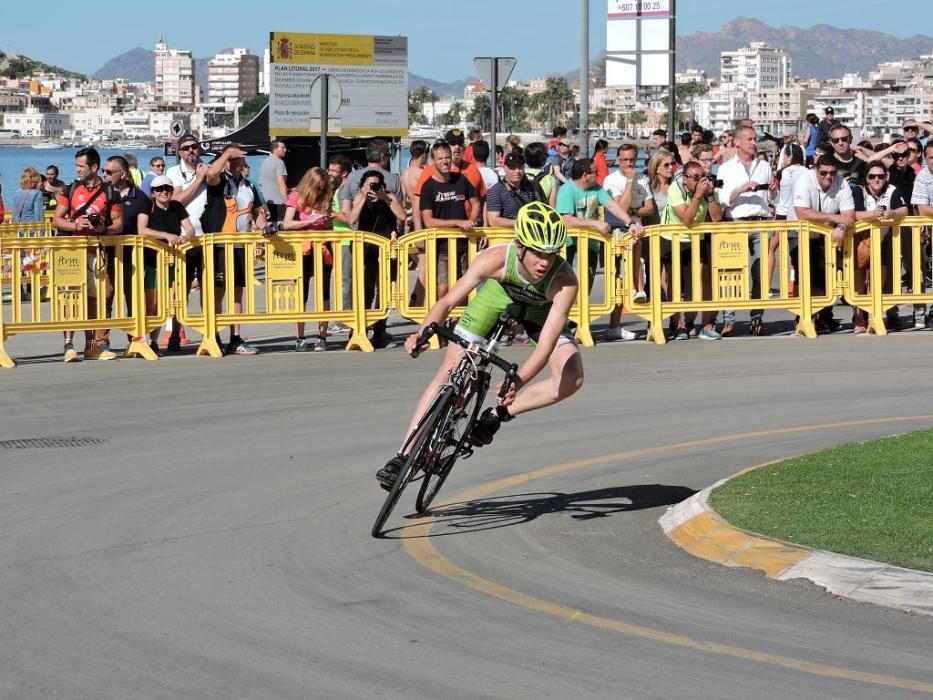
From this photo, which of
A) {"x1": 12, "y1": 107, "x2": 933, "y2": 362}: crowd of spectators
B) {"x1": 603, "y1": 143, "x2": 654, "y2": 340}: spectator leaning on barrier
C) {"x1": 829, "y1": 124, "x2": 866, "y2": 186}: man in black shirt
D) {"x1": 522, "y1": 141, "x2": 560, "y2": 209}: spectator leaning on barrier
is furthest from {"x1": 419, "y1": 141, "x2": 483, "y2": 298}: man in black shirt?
{"x1": 829, "y1": 124, "x2": 866, "y2": 186}: man in black shirt

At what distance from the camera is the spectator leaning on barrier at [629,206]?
19078 millimetres

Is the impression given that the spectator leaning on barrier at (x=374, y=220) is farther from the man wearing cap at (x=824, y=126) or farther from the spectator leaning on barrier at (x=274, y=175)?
the man wearing cap at (x=824, y=126)

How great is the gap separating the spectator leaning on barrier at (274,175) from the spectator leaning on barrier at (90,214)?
16.8ft

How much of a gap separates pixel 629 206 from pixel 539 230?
10.6m

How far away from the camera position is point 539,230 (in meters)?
9.02

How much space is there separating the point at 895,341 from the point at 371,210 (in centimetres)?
635

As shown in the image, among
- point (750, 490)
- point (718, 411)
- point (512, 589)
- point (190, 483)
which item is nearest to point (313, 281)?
point (718, 411)

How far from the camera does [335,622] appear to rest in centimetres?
716

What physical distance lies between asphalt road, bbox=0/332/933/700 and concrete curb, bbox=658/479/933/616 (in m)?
0.10

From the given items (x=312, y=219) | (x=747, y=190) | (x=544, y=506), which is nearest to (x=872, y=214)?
(x=747, y=190)

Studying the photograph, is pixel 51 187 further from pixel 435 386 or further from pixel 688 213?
pixel 435 386

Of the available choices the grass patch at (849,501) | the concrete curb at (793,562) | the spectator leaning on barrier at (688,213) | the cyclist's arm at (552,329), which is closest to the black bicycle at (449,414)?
the cyclist's arm at (552,329)

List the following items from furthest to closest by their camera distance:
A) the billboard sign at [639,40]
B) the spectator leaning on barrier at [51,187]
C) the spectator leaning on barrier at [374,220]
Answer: the billboard sign at [639,40] → the spectator leaning on barrier at [51,187] → the spectator leaning on barrier at [374,220]

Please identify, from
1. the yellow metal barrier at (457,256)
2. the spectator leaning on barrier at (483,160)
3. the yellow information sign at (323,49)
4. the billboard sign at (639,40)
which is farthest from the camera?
the yellow information sign at (323,49)
